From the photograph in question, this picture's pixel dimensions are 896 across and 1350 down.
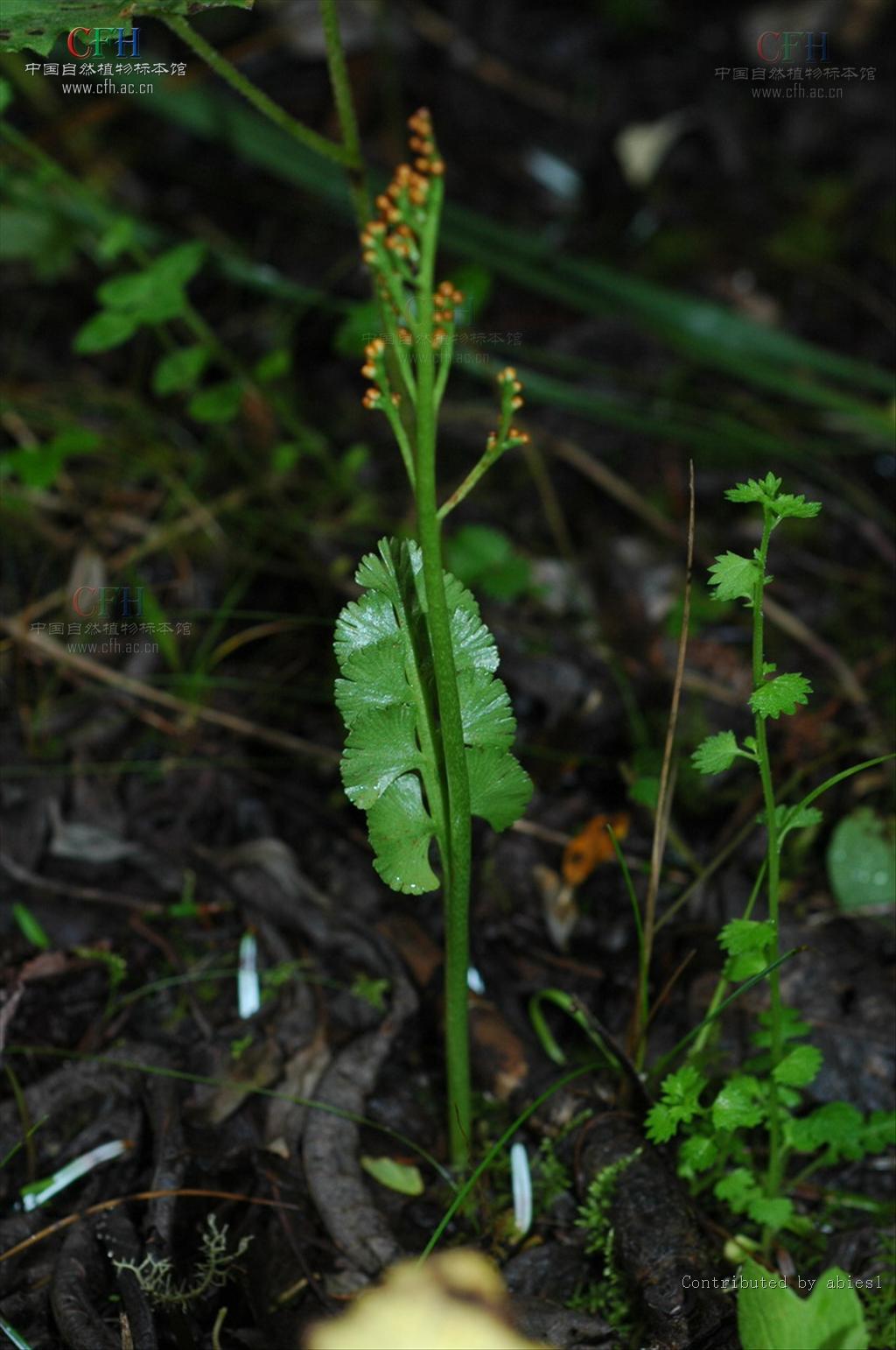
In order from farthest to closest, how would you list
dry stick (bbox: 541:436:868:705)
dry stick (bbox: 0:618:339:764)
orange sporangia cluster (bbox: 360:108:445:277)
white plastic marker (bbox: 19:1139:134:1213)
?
dry stick (bbox: 541:436:868:705)
dry stick (bbox: 0:618:339:764)
white plastic marker (bbox: 19:1139:134:1213)
orange sporangia cluster (bbox: 360:108:445:277)

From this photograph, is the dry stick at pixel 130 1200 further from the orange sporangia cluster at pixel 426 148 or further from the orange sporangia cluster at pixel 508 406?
the orange sporangia cluster at pixel 426 148

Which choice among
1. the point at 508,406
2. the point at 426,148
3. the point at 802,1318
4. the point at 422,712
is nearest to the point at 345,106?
the point at 426,148

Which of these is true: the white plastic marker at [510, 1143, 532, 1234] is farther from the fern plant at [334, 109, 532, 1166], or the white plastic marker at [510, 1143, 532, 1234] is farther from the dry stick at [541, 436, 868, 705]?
the dry stick at [541, 436, 868, 705]

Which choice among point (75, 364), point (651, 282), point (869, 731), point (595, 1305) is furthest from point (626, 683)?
point (75, 364)

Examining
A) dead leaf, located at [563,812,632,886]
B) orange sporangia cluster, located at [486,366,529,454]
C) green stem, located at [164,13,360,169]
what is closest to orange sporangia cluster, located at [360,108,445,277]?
orange sporangia cluster, located at [486,366,529,454]

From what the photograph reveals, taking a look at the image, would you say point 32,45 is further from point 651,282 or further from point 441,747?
point 651,282

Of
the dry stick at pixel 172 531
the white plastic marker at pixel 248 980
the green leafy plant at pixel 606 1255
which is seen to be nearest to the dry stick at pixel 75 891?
the white plastic marker at pixel 248 980
